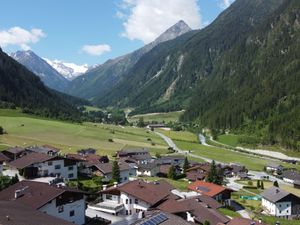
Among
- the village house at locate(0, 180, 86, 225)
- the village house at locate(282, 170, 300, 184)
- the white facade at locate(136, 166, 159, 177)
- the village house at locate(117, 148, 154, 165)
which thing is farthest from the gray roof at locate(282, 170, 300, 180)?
the village house at locate(0, 180, 86, 225)

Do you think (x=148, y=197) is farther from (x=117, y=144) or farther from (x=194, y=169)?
(x=117, y=144)

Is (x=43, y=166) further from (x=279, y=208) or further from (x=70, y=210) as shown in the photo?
(x=279, y=208)

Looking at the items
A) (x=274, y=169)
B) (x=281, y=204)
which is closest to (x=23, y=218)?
(x=281, y=204)

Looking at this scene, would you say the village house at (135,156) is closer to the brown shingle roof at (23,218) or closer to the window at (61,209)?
the window at (61,209)

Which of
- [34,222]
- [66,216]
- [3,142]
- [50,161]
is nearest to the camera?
[34,222]

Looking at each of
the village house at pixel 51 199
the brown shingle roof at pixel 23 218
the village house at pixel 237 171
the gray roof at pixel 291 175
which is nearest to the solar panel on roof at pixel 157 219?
the brown shingle roof at pixel 23 218

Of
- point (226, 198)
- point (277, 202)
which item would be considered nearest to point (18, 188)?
point (226, 198)
